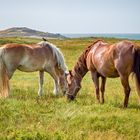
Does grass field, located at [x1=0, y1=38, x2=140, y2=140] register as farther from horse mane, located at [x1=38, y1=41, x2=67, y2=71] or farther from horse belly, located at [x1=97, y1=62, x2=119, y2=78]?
horse mane, located at [x1=38, y1=41, x2=67, y2=71]

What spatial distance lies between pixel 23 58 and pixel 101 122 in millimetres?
4701

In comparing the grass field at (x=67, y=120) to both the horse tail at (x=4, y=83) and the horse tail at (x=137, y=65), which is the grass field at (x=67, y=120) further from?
the horse tail at (x=4, y=83)

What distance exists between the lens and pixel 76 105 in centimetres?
1059

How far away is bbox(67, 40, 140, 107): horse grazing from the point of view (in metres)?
9.91

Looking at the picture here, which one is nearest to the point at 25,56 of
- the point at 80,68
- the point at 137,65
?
the point at 80,68

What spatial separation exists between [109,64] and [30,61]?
3.21 metres

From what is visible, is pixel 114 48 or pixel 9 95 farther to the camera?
pixel 9 95

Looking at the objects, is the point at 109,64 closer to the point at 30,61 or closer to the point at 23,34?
the point at 30,61

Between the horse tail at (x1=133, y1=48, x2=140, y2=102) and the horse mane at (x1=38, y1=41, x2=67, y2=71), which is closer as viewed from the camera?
the horse tail at (x1=133, y1=48, x2=140, y2=102)

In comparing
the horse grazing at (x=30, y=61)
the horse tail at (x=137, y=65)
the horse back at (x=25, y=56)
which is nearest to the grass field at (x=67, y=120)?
the horse tail at (x=137, y=65)

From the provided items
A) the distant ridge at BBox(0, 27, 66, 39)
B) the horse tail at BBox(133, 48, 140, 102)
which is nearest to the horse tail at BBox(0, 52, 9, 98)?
the horse tail at BBox(133, 48, 140, 102)

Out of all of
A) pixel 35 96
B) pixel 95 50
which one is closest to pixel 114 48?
pixel 95 50

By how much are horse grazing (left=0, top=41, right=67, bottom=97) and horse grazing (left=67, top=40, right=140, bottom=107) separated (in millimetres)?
1215

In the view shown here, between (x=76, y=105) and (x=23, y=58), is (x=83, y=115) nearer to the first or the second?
(x=76, y=105)
